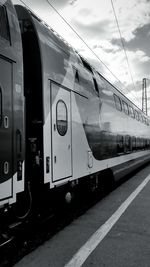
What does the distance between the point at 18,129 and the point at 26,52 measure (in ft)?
5.38

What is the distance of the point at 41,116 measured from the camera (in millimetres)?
5672

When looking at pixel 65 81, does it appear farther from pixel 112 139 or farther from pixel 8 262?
pixel 112 139

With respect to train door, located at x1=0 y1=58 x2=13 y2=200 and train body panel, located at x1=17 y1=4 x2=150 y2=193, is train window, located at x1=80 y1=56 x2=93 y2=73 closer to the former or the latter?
train body panel, located at x1=17 y1=4 x2=150 y2=193

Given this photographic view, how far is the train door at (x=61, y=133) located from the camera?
6039mm

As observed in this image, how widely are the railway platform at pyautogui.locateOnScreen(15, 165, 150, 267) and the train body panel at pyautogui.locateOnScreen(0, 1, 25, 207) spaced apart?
43.1 inches

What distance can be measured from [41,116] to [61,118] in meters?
0.80

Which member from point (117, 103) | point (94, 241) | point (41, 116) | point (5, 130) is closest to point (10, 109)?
point (5, 130)

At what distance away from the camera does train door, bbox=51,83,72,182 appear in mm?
6039

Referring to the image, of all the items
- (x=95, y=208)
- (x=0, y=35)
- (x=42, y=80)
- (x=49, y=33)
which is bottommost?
(x=95, y=208)

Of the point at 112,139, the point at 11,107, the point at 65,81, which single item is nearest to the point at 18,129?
the point at 11,107

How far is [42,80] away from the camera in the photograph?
18.7ft

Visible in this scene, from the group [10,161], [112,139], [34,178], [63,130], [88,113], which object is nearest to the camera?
[10,161]

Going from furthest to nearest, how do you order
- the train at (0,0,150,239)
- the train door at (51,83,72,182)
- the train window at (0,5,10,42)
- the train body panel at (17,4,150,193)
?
the train door at (51,83,72,182) < the train body panel at (17,4,150,193) < the train window at (0,5,10,42) < the train at (0,0,150,239)

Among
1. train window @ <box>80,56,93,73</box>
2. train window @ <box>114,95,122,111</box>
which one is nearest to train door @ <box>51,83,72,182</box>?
train window @ <box>80,56,93,73</box>
